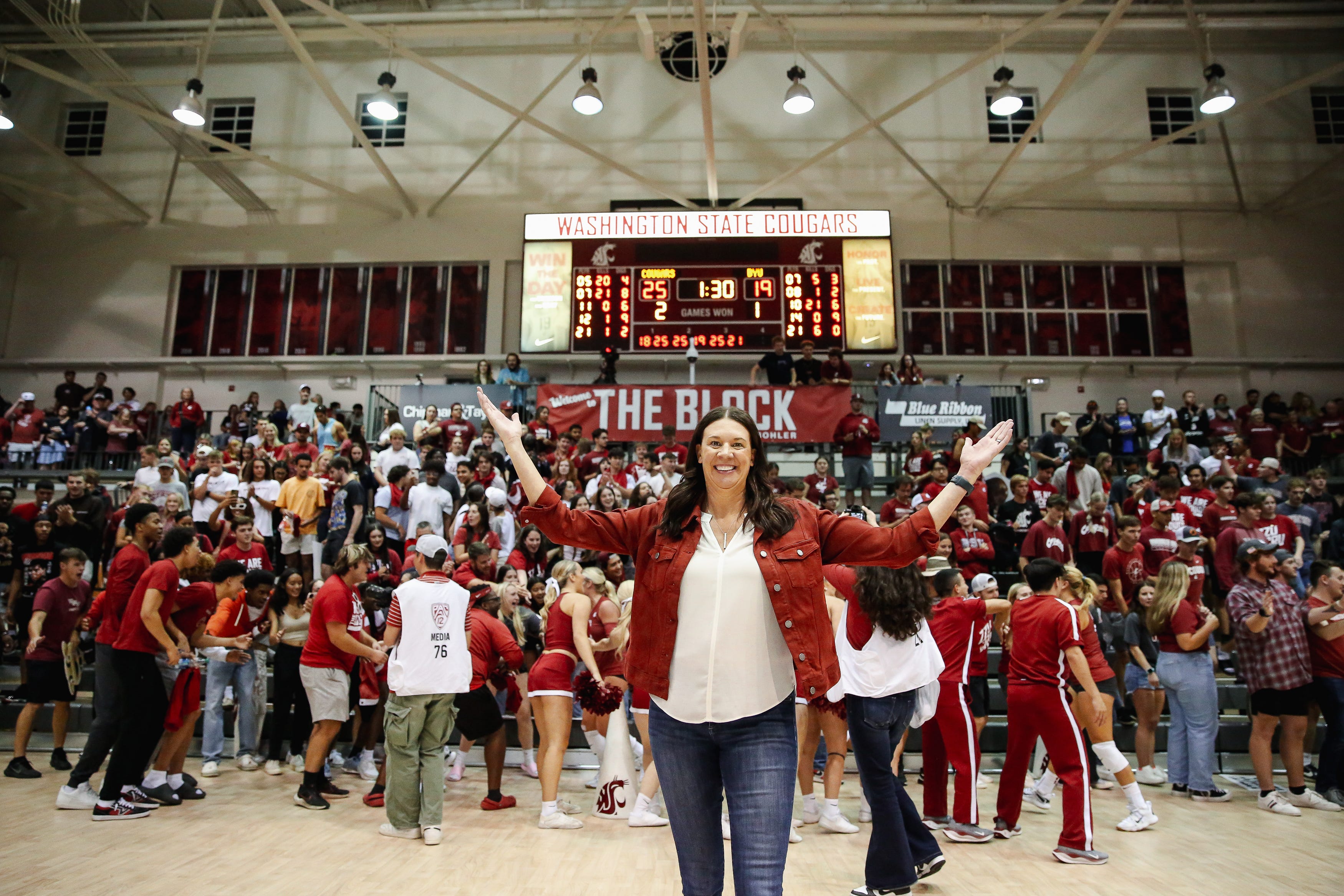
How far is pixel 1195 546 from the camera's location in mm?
7961

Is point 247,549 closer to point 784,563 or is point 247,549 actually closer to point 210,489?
point 210,489

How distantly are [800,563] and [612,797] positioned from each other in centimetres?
435

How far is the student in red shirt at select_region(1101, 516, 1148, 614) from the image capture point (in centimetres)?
831

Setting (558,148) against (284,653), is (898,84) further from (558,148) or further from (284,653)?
(284,653)

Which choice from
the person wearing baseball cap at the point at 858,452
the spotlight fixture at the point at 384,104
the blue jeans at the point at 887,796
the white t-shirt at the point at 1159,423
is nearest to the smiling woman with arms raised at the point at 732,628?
Answer: the blue jeans at the point at 887,796

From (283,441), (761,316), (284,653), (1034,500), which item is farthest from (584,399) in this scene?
(284,653)

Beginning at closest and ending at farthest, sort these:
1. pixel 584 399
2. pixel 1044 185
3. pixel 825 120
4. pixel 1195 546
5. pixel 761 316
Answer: pixel 1195 546
pixel 584 399
pixel 761 316
pixel 1044 185
pixel 825 120

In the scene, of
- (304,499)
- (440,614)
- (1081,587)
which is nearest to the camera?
(440,614)

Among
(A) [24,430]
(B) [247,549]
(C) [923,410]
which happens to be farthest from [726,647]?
(A) [24,430]

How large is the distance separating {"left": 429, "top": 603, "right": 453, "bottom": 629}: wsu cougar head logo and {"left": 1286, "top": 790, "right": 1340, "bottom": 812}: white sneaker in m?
6.20

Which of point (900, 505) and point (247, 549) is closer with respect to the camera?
point (247, 549)

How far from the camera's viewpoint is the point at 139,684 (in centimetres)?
567

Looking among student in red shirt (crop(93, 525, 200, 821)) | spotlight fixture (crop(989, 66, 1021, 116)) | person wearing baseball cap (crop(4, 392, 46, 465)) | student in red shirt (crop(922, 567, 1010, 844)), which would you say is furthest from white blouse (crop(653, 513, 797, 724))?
person wearing baseball cap (crop(4, 392, 46, 465))

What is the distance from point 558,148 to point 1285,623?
15985 mm
